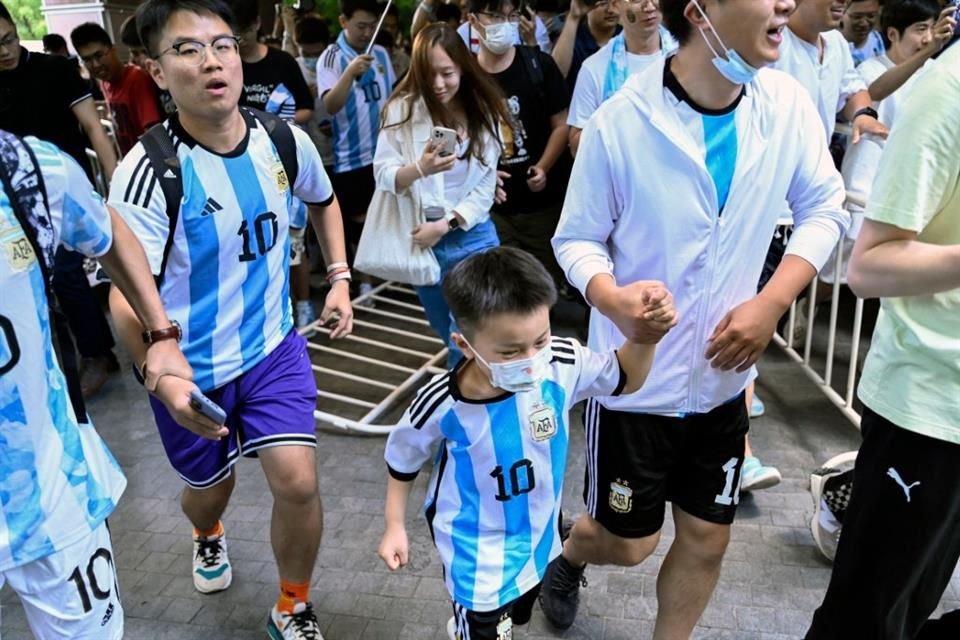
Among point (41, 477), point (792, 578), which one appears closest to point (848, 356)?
point (792, 578)

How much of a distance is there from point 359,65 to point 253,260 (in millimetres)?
2770

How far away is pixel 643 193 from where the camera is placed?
1835mm

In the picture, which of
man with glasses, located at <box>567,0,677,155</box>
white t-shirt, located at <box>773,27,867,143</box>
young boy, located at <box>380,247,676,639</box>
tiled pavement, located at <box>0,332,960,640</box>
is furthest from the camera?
man with glasses, located at <box>567,0,677,155</box>

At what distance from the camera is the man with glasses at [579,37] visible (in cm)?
450

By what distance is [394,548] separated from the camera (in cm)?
186

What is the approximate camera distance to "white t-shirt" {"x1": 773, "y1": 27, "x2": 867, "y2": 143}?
2998mm

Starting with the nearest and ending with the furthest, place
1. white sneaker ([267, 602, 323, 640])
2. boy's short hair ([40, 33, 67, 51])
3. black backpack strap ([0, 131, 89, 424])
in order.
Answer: black backpack strap ([0, 131, 89, 424])
white sneaker ([267, 602, 323, 640])
boy's short hair ([40, 33, 67, 51])

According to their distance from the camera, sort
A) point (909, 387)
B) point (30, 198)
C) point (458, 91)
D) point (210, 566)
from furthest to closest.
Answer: point (458, 91) → point (210, 566) → point (909, 387) → point (30, 198)

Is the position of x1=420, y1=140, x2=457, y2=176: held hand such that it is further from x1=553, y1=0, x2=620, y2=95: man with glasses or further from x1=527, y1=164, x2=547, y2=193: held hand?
x1=553, y1=0, x2=620, y2=95: man with glasses

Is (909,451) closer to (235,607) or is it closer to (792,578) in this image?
(792,578)

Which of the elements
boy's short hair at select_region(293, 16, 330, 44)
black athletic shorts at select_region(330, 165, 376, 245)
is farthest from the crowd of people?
boy's short hair at select_region(293, 16, 330, 44)

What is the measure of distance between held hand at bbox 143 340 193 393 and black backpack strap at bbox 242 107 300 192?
0.72m

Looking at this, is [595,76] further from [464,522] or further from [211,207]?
[464,522]

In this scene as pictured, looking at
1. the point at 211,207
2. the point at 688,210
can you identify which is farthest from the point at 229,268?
the point at 688,210
